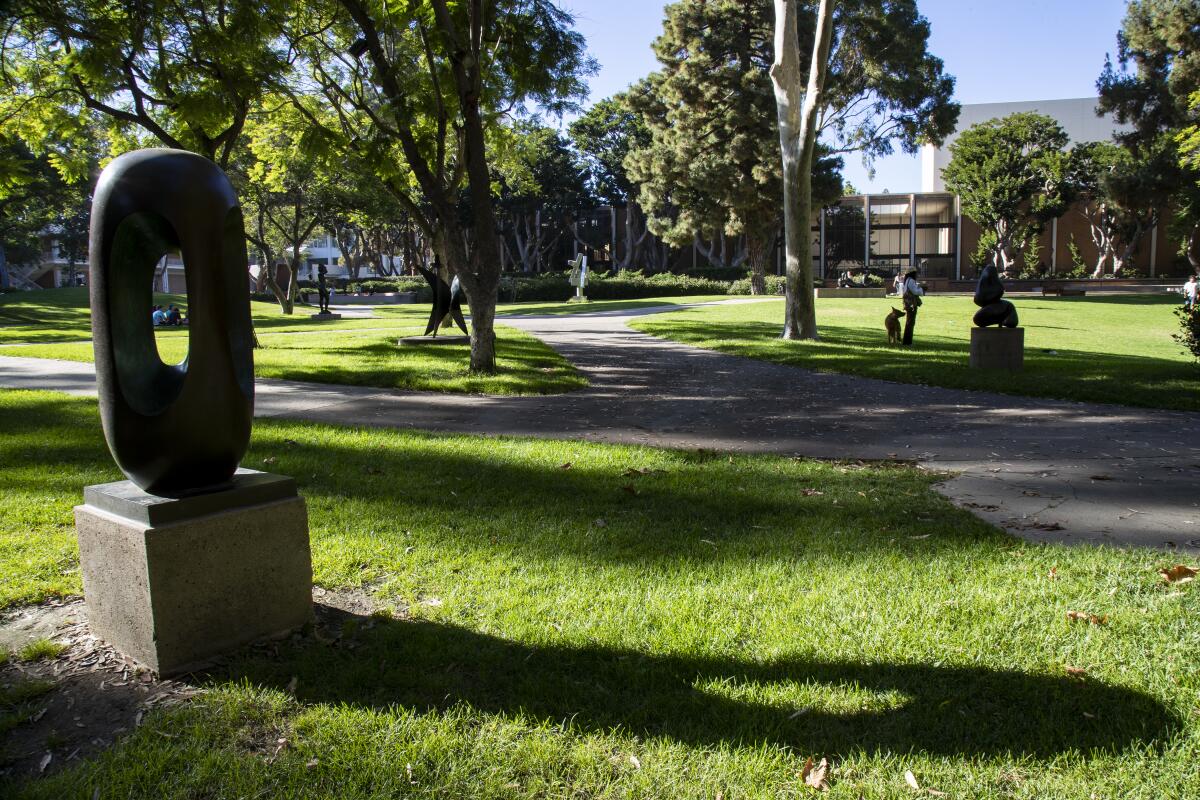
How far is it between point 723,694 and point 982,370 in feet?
35.4

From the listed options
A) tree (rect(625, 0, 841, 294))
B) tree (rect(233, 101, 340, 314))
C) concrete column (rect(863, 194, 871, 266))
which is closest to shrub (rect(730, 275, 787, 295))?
tree (rect(625, 0, 841, 294))

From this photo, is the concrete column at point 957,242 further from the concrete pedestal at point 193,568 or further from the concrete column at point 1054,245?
the concrete pedestal at point 193,568

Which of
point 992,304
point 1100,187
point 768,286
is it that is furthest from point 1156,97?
point 992,304

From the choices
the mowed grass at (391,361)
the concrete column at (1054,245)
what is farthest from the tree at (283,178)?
the concrete column at (1054,245)

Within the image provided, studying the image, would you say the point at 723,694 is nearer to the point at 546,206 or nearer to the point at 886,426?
the point at 886,426

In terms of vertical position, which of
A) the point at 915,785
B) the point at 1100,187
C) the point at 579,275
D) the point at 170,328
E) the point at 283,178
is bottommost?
the point at 915,785

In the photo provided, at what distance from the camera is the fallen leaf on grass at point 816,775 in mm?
2482

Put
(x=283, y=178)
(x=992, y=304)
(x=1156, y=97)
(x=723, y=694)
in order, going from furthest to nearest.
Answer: (x=1156, y=97), (x=283, y=178), (x=992, y=304), (x=723, y=694)

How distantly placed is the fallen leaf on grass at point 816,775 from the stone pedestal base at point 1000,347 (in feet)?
37.1

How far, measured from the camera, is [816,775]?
2521 millimetres

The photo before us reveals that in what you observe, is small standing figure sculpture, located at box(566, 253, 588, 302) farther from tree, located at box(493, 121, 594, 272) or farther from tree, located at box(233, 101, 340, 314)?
tree, located at box(233, 101, 340, 314)

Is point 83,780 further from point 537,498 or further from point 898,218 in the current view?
point 898,218

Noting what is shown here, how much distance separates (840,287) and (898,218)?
105 feet

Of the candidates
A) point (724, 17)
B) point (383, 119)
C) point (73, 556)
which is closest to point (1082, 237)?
point (724, 17)
